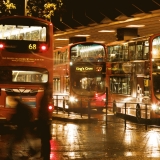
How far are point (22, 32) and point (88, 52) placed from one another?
963cm

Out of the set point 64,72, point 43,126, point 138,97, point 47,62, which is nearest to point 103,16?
point 64,72

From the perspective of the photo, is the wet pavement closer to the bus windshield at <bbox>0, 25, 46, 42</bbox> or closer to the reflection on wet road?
the reflection on wet road

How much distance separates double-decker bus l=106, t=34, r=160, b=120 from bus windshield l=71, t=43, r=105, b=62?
0.44m

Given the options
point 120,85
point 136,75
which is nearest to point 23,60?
point 136,75

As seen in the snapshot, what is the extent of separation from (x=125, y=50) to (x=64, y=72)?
5391mm

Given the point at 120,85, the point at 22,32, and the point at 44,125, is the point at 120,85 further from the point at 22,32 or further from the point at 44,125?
the point at 44,125

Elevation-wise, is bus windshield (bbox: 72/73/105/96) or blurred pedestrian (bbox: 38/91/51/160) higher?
bus windshield (bbox: 72/73/105/96)

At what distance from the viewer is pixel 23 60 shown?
725 inches

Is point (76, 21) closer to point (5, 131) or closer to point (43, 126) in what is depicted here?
point (5, 131)

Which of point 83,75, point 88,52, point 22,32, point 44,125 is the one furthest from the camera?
point 83,75

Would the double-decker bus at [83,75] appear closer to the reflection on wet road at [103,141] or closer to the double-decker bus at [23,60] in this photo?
the reflection on wet road at [103,141]

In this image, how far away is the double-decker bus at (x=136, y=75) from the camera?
22016 millimetres

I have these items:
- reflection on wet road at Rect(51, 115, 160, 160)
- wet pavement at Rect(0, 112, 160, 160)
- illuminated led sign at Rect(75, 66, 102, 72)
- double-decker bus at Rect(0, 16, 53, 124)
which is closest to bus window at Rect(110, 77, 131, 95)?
illuminated led sign at Rect(75, 66, 102, 72)

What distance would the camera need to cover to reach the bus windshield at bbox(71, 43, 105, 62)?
27469 mm
